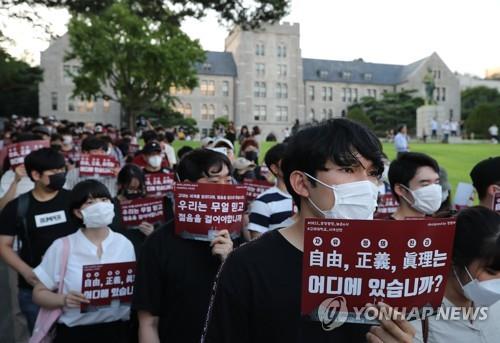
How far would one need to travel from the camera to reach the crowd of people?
66.9 inches

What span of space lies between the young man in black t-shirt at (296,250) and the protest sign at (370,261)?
15 cm

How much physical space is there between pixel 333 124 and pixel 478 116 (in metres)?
43.3

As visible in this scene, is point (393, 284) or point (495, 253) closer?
point (393, 284)

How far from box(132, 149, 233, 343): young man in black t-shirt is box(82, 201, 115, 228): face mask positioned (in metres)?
0.69

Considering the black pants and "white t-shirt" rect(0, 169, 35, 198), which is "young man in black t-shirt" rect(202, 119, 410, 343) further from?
"white t-shirt" rect(0, 169, 35, 198)

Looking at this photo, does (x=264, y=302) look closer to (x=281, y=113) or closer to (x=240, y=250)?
(x=240, y=250)

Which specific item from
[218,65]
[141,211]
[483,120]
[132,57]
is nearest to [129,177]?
[141,211]

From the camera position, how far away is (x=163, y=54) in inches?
1109

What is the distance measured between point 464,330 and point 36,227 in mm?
3098

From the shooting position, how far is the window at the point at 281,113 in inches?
3000

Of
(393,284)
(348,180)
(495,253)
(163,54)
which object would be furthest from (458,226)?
(163,54)

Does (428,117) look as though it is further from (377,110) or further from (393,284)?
(393,284)

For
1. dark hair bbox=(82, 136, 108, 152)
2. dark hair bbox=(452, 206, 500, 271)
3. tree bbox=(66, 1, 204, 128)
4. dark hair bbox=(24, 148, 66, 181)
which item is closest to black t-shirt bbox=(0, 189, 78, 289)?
dark hair bbox=(24, 148, 66, 181)

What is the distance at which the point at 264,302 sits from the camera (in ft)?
5.47
